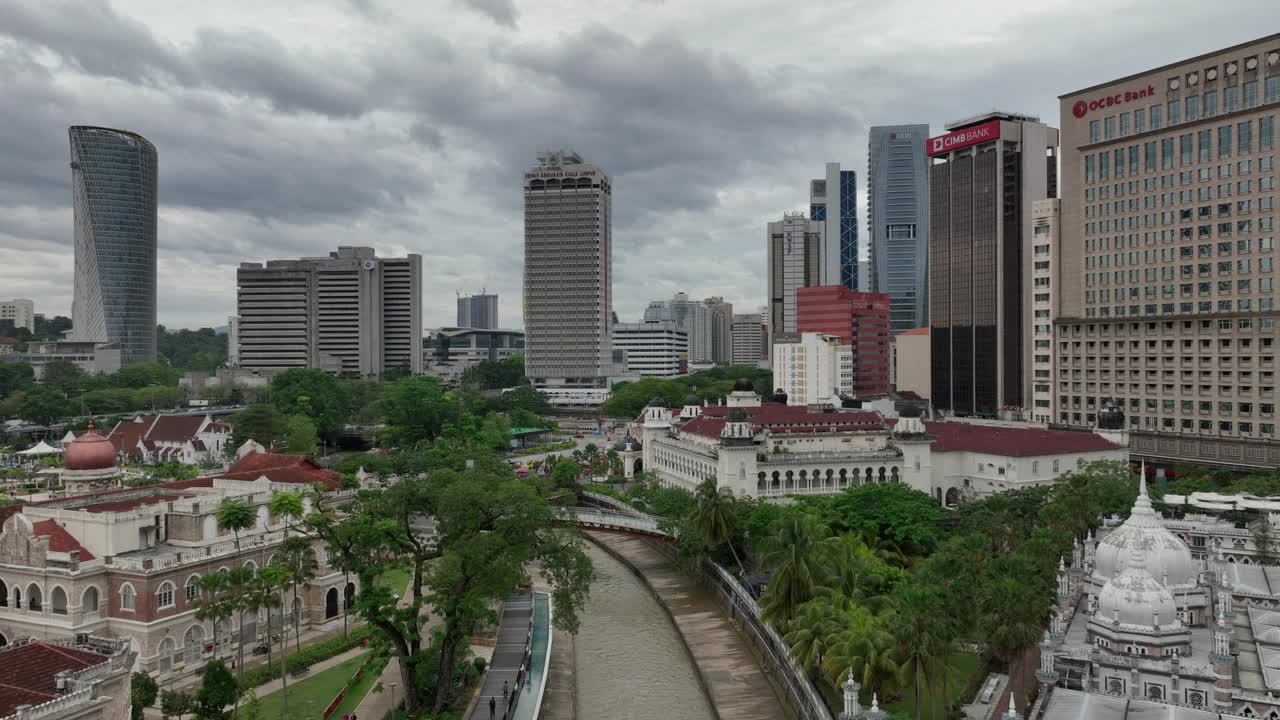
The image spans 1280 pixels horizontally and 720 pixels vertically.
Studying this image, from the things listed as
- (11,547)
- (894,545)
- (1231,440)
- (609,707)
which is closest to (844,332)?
(1231,440)

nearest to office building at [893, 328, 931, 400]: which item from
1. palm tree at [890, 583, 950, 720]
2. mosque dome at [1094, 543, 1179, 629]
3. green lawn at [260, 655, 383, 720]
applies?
mosque dome at [1094, 543, 1179, 629]

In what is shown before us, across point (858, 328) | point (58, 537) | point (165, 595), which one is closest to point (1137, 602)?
point (165, 595)

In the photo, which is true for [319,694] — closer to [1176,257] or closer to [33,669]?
[33,669]

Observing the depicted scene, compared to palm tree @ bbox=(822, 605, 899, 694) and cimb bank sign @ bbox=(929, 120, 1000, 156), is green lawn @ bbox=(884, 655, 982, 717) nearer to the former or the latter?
palm tree @ bbox=(822, 605, 899, 694)

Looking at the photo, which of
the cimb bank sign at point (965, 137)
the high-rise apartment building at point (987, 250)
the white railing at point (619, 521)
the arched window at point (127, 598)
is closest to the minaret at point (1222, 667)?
the white railing at point (619, 521)

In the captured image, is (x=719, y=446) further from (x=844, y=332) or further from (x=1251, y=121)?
(x=844, y=332)

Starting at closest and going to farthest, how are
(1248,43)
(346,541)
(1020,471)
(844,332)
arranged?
(346,541), (1020,471), (1248,43), (844,332)
